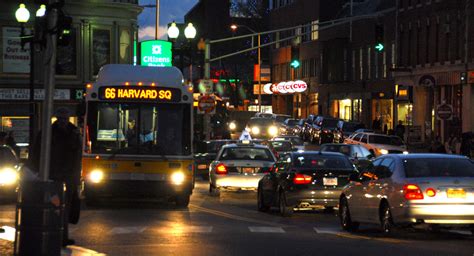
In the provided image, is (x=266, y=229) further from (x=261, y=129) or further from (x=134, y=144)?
(x=261, y=129)

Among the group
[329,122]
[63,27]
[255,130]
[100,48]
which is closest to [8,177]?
[63,27]

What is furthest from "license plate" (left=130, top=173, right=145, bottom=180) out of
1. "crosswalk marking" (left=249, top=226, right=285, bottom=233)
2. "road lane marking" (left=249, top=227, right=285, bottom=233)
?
"road lane marking" (left=249, top=227, right=285, bottom=233)

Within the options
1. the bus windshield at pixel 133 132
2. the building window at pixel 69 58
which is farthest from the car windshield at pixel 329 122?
the bus windshield at pixel 133 132

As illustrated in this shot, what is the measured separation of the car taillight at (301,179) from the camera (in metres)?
23.2

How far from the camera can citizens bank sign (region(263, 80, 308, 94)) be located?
3701 inches

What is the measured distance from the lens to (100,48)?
6006 cm

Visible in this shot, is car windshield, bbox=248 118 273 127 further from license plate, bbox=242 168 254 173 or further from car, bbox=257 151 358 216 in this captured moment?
car, bbox=257 151 358 216

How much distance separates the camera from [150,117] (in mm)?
25344

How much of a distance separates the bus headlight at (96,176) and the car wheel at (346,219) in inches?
273

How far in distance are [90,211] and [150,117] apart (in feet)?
9.03

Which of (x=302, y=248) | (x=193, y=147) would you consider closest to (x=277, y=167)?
(x=193, y=147)

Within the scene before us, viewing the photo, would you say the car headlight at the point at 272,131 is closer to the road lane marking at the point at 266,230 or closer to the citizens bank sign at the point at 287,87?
the citizens bank sign at the point at 287,87

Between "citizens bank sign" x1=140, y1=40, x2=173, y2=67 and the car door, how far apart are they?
44366mm

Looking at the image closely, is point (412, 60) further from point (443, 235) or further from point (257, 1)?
point (257, 1)
